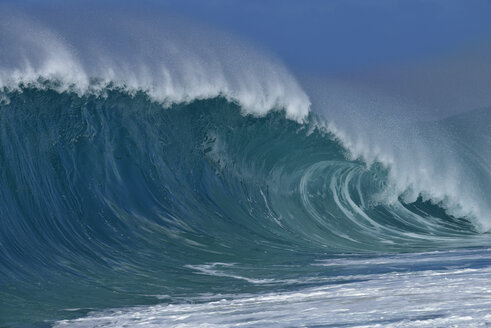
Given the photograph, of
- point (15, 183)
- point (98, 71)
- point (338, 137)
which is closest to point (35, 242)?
point (15, 183)

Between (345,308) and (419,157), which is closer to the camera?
(345,308)

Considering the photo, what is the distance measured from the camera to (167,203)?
914 centimetres

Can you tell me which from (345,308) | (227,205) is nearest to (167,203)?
(227,205)

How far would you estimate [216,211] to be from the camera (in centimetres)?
929

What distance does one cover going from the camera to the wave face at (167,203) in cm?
629

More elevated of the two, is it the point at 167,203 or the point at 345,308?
the point at 167,203

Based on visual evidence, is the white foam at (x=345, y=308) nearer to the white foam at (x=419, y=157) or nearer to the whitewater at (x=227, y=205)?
the whitewater at (x=227, y=205)

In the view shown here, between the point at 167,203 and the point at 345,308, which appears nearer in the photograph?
the point at 345,308

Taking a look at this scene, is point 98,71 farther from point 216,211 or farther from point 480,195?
point 480,195

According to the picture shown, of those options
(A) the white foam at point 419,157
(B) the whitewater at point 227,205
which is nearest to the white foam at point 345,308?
(B) the whitewater at point 227,205

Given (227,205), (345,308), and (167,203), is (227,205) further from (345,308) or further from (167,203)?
(345,308)

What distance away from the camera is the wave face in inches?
248

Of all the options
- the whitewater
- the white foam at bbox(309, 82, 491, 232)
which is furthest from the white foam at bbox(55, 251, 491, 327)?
the white foam at bbox(309, 82, 491, 232)

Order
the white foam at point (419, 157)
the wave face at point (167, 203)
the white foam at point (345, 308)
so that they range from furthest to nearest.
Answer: the white foam at point (419, 157) < the wave face at point (167, 203) < the white foam at point (345, 308)
